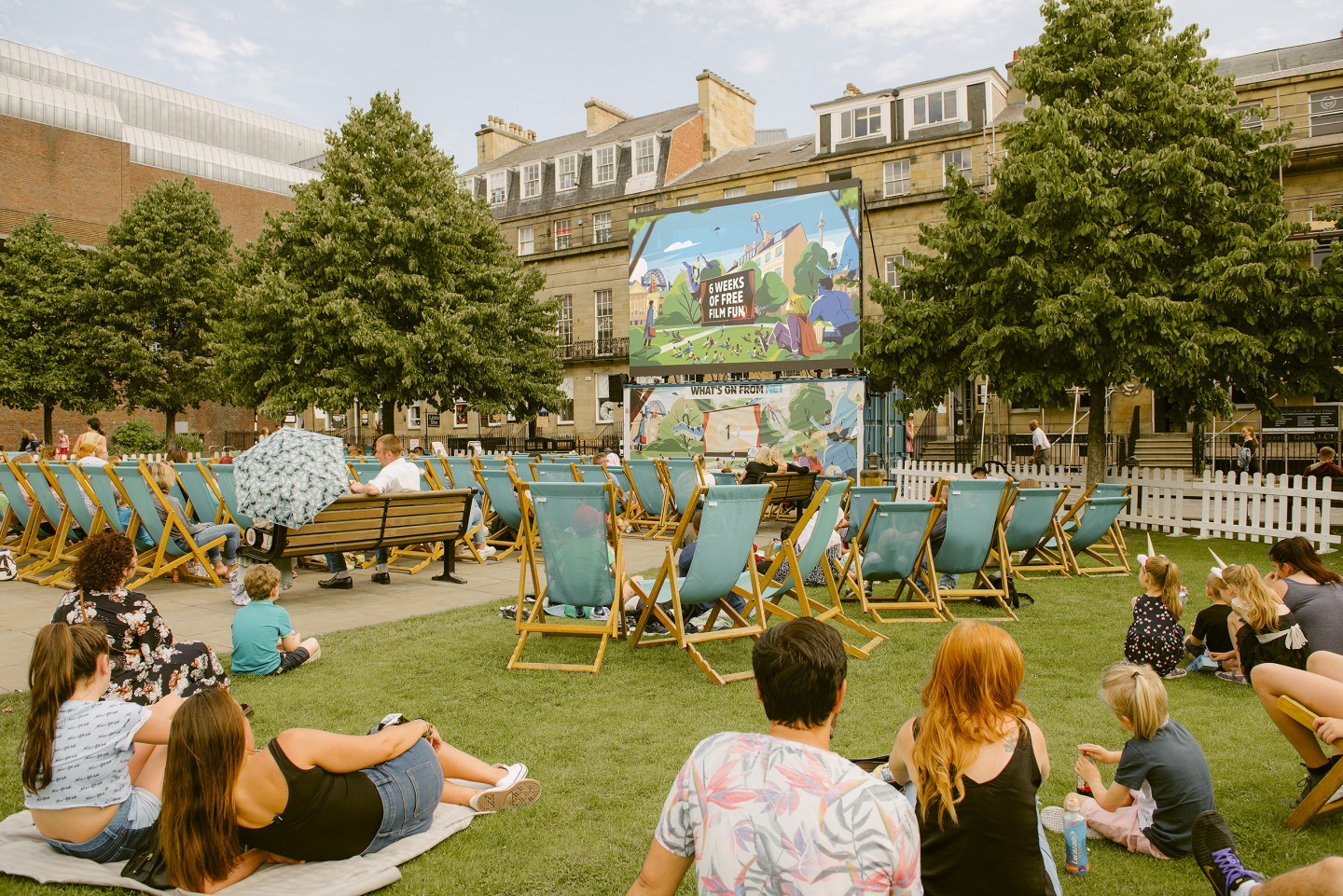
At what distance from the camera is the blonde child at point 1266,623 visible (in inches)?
170

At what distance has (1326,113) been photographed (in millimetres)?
26312

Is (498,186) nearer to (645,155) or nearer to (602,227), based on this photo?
(602,227)

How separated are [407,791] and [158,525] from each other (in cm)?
645

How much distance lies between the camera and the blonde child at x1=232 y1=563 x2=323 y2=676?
5.38 metres

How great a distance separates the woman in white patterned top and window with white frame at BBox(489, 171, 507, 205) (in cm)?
4470

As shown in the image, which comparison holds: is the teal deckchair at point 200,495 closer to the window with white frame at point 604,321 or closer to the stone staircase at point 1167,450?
the stone staircase at point 1167,450

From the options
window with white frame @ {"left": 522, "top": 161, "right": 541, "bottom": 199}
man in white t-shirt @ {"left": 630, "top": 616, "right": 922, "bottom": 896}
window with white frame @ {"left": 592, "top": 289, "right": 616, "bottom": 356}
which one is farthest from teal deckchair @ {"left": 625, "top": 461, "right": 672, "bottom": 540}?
window with white frame @ {"left": 522, "top": 161, "right": 541, "bottom": 199}

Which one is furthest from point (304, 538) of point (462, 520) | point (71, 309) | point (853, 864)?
point (71, 309)

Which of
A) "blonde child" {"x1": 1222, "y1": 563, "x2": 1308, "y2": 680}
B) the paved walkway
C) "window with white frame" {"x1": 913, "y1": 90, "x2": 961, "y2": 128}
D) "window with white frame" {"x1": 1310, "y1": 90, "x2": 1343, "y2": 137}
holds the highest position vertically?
"window with white frame" {"x1": 913, "y1": 90, "x2": 961, "y2": 128}

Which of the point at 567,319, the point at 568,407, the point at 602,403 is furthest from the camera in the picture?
the point at 567,319

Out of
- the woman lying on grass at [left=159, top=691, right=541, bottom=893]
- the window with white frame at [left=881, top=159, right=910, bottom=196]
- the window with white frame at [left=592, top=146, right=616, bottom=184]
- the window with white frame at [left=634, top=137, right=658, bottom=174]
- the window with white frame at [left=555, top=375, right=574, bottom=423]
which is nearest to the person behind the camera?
the woman lying on grass at [left=159, top=691, right=541, bottom=893]

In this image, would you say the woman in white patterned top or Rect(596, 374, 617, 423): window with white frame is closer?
the woman in white patterned top

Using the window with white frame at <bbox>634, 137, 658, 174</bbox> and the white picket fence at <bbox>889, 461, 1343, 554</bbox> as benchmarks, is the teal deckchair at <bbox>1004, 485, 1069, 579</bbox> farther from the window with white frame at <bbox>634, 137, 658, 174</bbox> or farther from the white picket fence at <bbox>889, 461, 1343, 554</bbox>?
the window with white frame at <bbox>634, 137, 658, 174</bbox>

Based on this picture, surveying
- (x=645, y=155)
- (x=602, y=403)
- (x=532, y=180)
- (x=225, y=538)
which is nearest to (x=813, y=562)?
(x=225, y=538)
